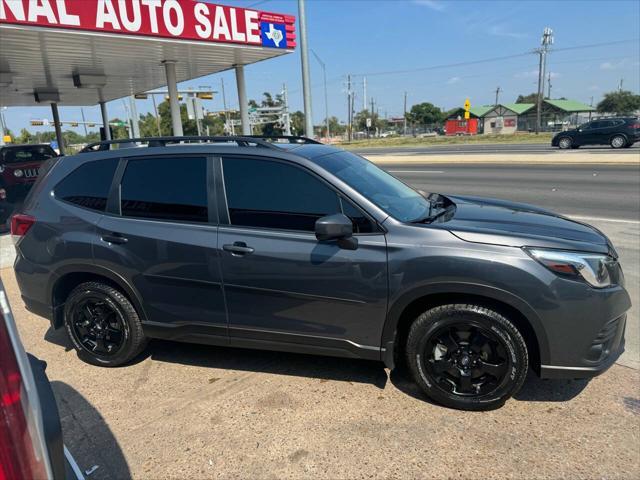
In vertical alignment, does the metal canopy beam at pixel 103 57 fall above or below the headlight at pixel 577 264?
above

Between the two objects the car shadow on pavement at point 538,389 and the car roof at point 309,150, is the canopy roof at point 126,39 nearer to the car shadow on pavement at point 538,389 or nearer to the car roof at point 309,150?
the car roof at point 309,150

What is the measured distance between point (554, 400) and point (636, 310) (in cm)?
199

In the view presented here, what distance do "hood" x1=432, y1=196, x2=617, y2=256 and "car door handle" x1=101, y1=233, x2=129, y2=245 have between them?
232 centimetres

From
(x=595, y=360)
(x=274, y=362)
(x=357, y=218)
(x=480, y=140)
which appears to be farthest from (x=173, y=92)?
(x=480, y=140)

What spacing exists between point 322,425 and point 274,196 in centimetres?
157

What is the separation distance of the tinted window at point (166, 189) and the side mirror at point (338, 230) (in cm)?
98

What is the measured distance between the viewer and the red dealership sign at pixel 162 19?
7.55 meters

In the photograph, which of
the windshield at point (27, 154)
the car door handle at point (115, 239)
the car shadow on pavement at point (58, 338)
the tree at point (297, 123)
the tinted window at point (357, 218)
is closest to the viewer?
the tinted window at point (357, 218)

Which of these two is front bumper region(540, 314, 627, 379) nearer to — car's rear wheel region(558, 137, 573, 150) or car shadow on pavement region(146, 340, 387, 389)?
car shadow on pavement region(146, 340, 387, 389)

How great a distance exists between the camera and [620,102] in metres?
82.6

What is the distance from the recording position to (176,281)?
345 cm

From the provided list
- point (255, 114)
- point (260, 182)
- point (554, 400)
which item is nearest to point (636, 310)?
point (554, 400)

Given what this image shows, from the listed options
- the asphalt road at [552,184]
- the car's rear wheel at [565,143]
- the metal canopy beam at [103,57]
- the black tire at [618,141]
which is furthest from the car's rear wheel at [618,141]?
the metal canopy beam at [103,57]

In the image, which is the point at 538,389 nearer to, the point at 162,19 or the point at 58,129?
the point at 162,19
